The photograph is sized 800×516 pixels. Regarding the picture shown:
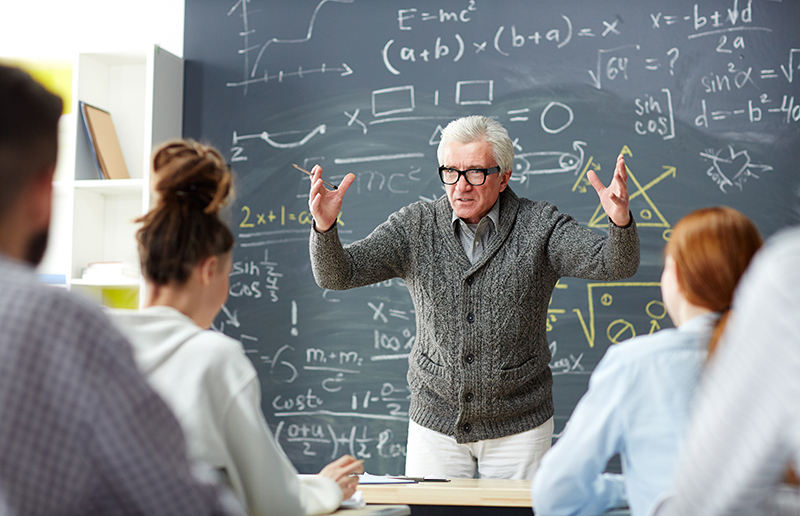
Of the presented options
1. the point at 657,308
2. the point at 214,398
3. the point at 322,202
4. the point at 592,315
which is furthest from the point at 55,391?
the point at 657,308

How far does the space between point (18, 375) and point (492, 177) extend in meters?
1.72

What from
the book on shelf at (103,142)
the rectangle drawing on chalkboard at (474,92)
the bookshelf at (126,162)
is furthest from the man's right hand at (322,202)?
the book on shelf at (103,142)

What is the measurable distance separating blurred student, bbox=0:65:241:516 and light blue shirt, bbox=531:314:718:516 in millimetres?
653

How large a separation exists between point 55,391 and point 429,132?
256 centimetres

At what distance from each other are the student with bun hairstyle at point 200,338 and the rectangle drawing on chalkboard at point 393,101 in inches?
75.4

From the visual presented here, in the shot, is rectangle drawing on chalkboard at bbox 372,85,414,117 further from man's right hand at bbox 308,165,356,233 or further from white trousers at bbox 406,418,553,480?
white trousers at bbox 406,418,553,480

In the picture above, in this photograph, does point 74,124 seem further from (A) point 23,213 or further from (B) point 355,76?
(A) point 23,213

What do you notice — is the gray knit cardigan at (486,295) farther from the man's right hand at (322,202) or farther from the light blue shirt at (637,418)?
the light blue shirt at (637,418)

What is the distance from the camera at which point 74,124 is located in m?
3.10

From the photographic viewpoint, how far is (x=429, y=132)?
3.07 meters

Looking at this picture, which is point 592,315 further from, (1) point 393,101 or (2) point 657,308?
(1) point 393,101

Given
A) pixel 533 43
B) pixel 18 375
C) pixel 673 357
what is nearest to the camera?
pixel 18 375

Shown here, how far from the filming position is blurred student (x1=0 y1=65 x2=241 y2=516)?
639 mm

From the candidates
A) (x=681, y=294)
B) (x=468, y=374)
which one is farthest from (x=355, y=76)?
(x=681, y=294)
